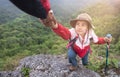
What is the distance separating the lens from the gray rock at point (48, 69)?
5.88 metres

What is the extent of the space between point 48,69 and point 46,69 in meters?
0.05

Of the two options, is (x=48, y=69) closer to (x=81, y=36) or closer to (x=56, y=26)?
(x=81, y=36)

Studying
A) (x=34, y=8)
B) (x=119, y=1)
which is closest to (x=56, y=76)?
(x=34, y=8)

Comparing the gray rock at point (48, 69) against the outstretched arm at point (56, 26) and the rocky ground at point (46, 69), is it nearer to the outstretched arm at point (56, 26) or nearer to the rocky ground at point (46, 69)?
the rocky ground at point (46, 69)

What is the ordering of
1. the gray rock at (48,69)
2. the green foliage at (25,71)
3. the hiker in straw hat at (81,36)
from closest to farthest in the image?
the hiker in straw hat at (81,36), the gray rock at (48,69), the green foliage at (25,71)

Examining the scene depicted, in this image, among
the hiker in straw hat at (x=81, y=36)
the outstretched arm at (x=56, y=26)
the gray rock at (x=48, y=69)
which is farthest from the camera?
the gray rock at (x=48, y=69)

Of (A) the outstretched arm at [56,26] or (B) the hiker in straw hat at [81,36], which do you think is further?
(B) the hiker in straw hat at [81,36]

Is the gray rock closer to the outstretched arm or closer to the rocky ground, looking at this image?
the rocky ground

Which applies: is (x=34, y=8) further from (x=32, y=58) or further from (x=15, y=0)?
(x=32, y=58)

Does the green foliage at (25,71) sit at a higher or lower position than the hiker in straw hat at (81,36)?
lower

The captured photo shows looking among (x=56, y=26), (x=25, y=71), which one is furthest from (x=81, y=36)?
Answer: (x=25, y=71)

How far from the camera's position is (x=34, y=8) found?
5.79 feet

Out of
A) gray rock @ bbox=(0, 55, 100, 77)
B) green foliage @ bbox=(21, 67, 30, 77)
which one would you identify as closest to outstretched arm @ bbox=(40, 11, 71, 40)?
gray rock @ bbox=(0, 55, 100, 77)

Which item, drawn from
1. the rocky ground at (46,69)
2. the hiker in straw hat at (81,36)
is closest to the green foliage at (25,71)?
the rocky ground at (46,69)
